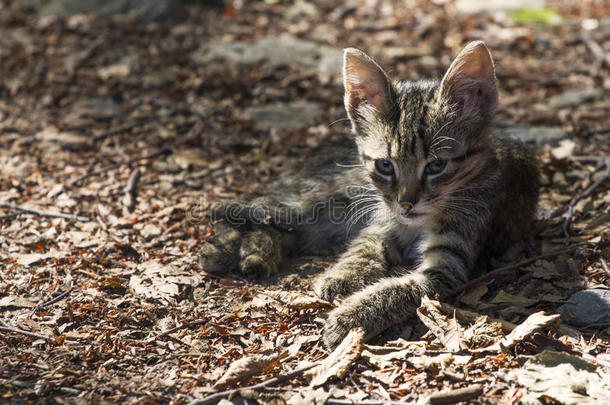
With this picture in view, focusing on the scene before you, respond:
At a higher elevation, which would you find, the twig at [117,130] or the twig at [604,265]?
the twig at [117,130]

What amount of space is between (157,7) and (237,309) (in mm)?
7194

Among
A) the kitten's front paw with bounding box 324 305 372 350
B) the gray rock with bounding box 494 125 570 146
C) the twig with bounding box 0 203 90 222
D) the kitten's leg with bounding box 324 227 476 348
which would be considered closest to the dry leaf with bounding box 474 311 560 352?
the kitten's leg with bounding box 324 227 476 348

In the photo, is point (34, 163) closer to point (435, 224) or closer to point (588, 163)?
point (435, 224)

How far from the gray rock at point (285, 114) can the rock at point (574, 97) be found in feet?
10.5

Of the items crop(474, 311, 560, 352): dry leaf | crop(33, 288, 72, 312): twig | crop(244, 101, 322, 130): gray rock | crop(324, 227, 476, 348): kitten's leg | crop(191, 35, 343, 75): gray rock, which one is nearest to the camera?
crop(474, 311, 560, 352): dry leaf

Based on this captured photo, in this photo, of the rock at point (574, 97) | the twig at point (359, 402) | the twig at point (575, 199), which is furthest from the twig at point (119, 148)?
the rock at point (574, 97)

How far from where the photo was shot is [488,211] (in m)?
5.29

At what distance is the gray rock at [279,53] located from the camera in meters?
9.21

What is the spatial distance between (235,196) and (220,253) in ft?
3.94

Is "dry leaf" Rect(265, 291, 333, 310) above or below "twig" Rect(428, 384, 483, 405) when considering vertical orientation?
above

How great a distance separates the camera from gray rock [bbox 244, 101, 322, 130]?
7.80m

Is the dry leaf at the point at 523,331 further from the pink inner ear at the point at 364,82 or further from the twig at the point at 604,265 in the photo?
the pink inner ear at the point at 364,82

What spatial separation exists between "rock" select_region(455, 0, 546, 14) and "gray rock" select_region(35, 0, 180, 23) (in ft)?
17.4

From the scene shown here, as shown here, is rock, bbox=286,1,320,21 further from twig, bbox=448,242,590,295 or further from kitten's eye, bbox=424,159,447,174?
twig, bbox=448,242,590,295
